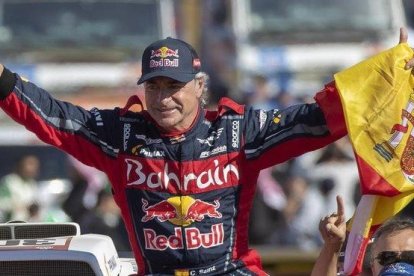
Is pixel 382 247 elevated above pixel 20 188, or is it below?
above

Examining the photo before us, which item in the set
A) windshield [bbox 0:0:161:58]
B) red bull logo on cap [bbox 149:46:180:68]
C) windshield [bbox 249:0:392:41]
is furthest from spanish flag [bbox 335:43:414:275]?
windshield [bbox 249:0:392:41]

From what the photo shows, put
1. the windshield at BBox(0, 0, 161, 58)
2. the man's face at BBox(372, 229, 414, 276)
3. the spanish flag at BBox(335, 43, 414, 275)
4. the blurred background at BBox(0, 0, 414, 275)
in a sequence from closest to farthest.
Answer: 1. the man's face at BBox(372, 229, 414, 276)
2. the spanish flag at BBox(335, 43, 414, 275)
3. the blurred background at BBox(0, 0, 414, 275)
4. the windshield at BBox(0, 0, 161, 58)

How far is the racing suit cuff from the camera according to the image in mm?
7465

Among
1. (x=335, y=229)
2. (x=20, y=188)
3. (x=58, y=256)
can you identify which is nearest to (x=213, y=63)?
(x=20, y=188)

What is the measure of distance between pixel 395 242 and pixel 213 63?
1416 cm

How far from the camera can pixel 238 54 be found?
63.4 ft

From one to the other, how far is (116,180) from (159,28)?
11.4 metres

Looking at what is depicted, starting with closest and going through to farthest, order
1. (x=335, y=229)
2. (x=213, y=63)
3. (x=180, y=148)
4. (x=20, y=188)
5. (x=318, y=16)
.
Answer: (x=335, y=229), (x=180, y=148), (x=20, y=188), (x=318, y=16), (x=213, y=63)

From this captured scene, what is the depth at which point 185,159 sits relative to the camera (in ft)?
24.6

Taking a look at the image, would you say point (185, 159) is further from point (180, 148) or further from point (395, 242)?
point (395, 242)

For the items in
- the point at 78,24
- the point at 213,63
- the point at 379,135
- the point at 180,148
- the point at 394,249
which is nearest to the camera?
the point at 394,249

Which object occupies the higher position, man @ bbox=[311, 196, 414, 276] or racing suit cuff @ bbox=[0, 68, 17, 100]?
racing suit cuff @ bbox=[0, 68, 17, 100]

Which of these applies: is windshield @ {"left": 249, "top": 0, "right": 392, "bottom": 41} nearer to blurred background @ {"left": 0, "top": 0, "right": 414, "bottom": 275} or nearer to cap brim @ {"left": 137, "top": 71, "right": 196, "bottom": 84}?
blurred background @ {"left": 0, "top": 0, "right": 414, "bottom": 275}

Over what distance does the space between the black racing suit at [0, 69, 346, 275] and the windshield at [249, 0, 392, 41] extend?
38.7ft
